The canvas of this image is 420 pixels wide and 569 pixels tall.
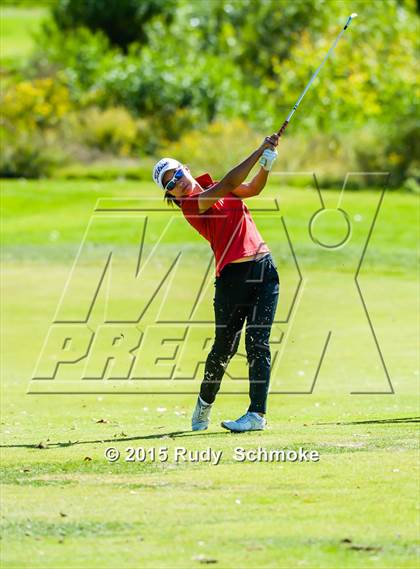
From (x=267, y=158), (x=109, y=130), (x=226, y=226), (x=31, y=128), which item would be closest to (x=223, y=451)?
(x=226, y=226)

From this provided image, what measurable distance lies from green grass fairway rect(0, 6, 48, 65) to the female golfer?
54732mm

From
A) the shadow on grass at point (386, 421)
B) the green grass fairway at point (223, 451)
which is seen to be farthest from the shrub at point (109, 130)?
the shadow on grass at point (386, 421)

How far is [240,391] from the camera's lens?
40.2 feet

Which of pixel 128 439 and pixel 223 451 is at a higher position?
pixel 223 451

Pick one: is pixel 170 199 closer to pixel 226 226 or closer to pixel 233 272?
pixel 226 226

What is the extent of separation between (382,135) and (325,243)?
33.8ft

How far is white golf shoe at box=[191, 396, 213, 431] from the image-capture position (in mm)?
9250

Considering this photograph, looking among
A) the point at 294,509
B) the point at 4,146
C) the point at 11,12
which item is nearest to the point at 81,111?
the point at 4,146

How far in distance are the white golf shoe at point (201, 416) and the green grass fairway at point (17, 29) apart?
180 feet

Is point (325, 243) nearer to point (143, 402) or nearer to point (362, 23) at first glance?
point (143, 402)

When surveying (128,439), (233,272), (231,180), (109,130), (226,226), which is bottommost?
(109,130)

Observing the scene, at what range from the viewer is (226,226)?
8898 mm

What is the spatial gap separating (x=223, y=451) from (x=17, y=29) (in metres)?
73.5

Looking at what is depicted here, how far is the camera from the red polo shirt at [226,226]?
349 inches
